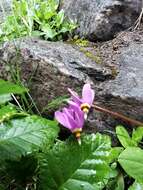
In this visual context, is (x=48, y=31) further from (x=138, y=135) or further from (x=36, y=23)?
(x=138, y=135)

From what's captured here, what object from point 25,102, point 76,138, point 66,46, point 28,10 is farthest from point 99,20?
point 76,138

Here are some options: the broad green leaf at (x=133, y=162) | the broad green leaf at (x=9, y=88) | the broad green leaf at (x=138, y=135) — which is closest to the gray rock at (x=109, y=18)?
the broad green leaf at (x=138, y=135)

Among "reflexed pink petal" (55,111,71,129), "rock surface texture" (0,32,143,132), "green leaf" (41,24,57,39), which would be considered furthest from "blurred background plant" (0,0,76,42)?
"reflexed pink petal" (55,111,71,129)

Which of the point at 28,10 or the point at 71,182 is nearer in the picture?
the point at 71,182

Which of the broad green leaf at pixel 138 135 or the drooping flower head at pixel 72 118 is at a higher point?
the drooping flower head at pixel 72 118

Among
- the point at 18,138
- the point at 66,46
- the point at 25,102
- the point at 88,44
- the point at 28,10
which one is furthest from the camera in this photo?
the point at 28,10

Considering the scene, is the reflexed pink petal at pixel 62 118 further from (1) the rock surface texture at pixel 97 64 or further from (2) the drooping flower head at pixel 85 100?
(1) the rock surface texture at pixel 97 64

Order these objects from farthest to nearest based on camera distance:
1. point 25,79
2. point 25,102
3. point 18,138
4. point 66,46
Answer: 1. point 66,46
2. point 25,79
3. point 25,102
4. point 18,138

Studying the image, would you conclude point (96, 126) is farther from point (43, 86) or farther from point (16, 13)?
point (16, 13)
